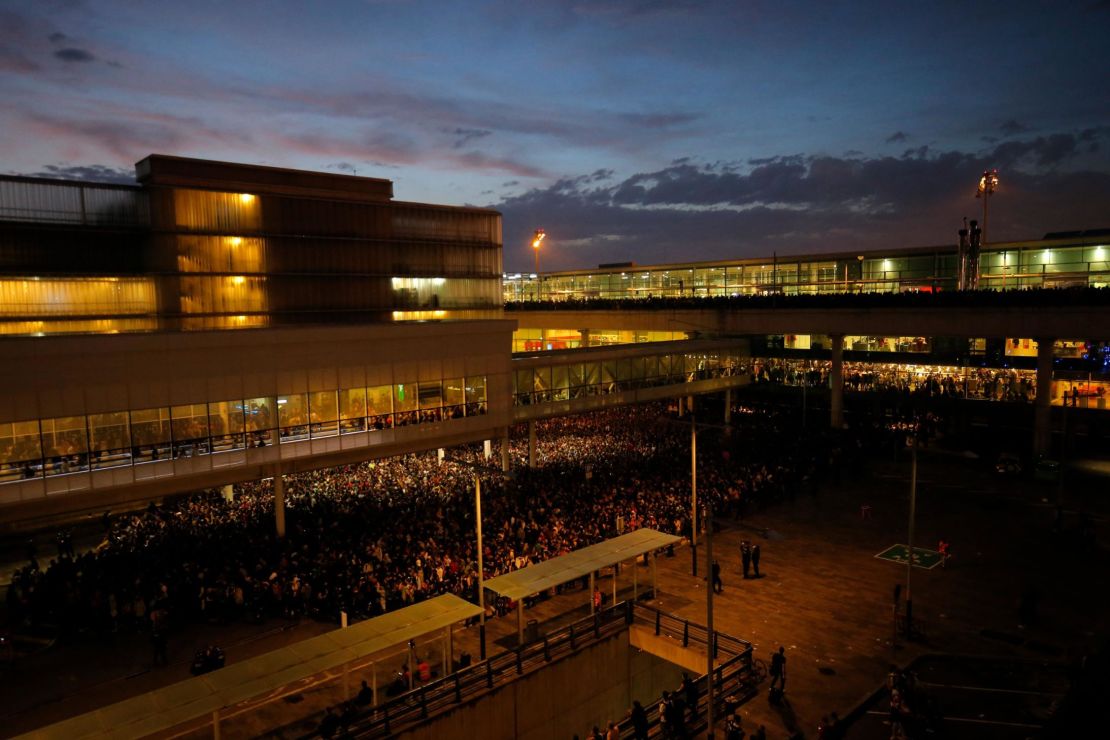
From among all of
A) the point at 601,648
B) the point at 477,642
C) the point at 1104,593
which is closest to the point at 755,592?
the point at 601,648

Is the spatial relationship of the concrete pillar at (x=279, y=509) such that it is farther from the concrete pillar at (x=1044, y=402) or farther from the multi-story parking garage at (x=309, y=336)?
the concrete pillar at (x=1044, y=402)

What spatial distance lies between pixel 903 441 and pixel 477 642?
113 ft

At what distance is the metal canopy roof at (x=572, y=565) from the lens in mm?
17984

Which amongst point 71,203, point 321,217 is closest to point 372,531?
point 321,217

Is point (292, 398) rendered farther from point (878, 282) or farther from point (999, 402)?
point (878, 282)

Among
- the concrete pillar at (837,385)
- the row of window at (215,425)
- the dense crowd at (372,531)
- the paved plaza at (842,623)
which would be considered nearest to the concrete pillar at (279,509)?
the dense crowd at (372,531)

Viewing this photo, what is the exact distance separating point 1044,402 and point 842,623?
26.7m

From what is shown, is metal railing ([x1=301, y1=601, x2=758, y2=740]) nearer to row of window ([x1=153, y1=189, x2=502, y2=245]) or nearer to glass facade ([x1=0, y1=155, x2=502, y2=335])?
glass facade ([x1=0, y1=155, x2=502, y2=335])

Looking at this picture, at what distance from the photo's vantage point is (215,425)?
82.4 feet

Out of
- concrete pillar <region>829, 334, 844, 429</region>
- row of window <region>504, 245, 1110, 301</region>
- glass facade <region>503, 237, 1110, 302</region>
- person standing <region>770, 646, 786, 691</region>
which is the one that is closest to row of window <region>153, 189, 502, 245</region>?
concrete pillar <region>829, 334, 844, 429</region>

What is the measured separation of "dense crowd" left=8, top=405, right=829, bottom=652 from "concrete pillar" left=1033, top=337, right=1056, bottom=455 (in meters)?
11.7

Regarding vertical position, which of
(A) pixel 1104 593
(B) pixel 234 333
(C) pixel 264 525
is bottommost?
(A) pixel 1104 593

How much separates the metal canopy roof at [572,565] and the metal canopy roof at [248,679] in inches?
63.5

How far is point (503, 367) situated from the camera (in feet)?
110
